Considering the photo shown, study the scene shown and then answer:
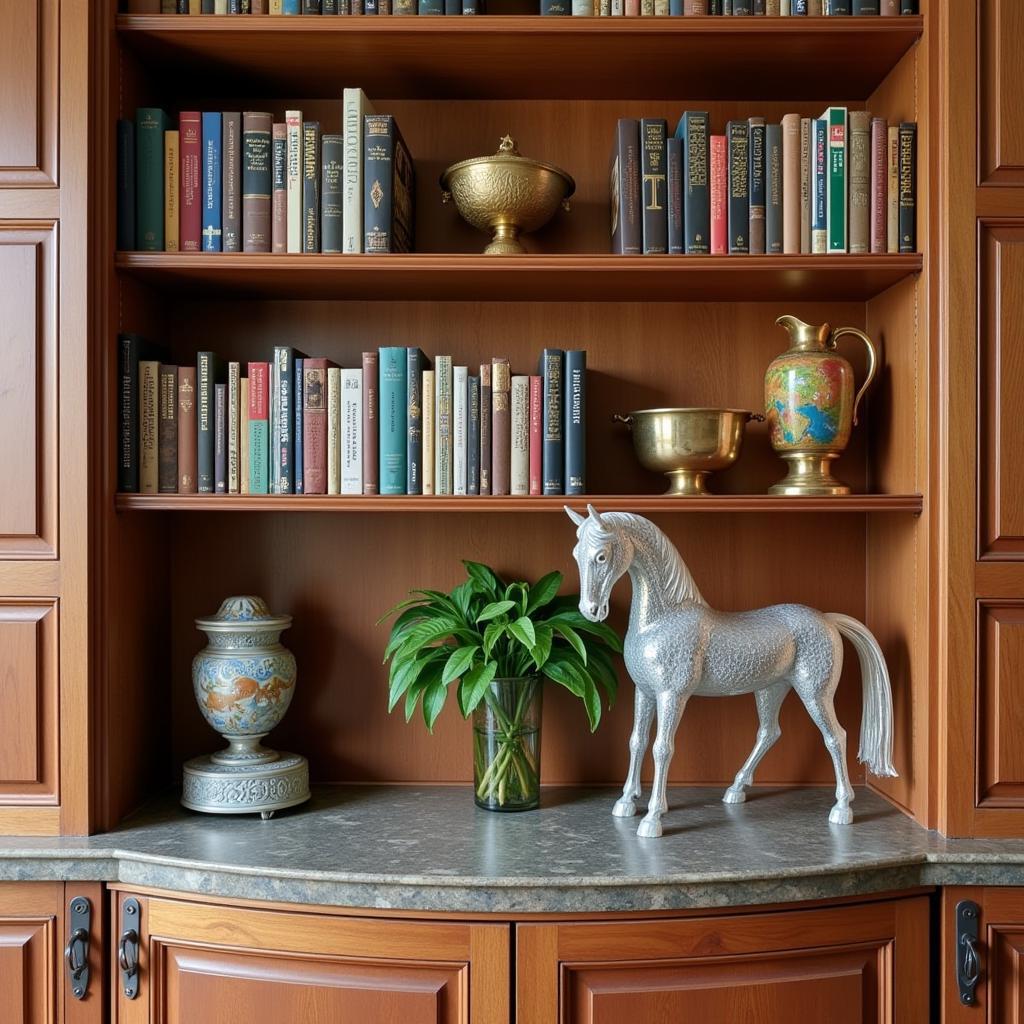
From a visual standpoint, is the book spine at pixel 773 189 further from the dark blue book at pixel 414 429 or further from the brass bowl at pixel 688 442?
the dark blue book at pixel 414 429

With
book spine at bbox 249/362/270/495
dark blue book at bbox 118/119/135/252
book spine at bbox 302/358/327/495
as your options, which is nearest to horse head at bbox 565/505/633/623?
book spine at bbox 302/358/327/495

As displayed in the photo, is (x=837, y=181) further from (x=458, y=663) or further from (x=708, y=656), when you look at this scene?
(x=458, y=663)

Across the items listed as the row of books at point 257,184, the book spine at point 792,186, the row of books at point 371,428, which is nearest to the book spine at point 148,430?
the row of books at point 371,428

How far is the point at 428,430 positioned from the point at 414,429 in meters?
0.03

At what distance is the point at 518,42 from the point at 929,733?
4.57ft

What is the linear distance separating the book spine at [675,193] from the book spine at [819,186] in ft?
0.76

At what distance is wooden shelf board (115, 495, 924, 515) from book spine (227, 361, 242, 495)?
7 cm

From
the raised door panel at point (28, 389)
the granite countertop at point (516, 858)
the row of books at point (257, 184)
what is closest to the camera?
the granite countertop at point (516, 858)

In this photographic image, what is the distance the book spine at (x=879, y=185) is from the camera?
5.69ft

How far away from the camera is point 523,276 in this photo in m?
1.76

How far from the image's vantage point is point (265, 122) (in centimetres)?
175

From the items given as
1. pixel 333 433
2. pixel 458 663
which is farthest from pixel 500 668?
pixel 333 433

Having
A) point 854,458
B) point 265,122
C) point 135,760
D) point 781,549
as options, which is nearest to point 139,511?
point 135,760

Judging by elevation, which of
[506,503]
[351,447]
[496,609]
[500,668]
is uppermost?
[351,447]
